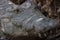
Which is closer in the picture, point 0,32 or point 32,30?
point 32,30

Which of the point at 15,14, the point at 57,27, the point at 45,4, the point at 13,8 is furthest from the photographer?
the point at 13,8

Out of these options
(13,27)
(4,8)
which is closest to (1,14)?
(4,8)

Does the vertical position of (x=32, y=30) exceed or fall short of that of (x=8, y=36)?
it exceeds it

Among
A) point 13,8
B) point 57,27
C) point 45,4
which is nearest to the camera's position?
point 57,27

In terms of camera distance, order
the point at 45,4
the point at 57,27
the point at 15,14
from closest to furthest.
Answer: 1. the point at 57,27
2. the point at 45,4
3. the point at 15,14


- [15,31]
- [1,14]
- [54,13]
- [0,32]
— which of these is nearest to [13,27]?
[15,31]

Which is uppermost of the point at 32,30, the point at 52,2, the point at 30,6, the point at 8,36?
the point at 52,2

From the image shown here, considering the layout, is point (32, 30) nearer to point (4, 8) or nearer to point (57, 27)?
point (57, 27)

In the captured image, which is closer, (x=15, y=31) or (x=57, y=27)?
(x=57, y=27)

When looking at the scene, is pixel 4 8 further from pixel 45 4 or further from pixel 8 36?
pixel 45 4
